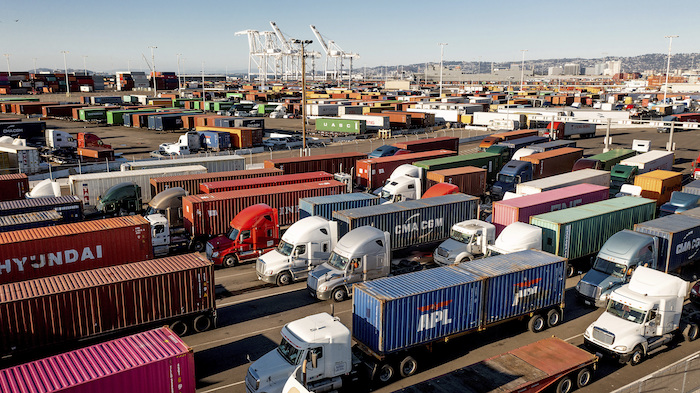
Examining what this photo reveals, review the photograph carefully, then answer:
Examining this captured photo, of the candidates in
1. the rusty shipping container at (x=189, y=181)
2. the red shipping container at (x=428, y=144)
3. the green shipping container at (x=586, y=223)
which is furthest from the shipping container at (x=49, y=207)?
the red shipping container at (x=428, y=144)

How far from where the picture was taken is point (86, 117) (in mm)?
100188

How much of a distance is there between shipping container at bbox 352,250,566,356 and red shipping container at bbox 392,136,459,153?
33.1 m

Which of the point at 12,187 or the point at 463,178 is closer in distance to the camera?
the point at 12,187

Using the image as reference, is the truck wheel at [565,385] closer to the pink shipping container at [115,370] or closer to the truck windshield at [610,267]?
the truck windshield at [610,267]

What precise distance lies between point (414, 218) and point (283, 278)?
747cm

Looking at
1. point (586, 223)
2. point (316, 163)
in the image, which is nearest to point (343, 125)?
point (316, 163)

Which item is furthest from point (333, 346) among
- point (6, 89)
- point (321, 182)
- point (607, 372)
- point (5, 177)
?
point (6, 89)

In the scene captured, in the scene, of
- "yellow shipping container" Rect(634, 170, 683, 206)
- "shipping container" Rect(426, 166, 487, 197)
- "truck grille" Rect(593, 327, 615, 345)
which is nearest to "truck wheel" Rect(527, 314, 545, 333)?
"truck grille" Rect(593, 327, 615, 345)

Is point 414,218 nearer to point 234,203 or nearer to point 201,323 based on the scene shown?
point 234,203

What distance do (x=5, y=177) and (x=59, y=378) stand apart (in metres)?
30.8

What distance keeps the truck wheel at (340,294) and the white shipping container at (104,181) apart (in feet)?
69.0

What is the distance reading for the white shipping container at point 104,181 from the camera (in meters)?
36.5

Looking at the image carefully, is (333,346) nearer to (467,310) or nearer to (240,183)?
(467,310)

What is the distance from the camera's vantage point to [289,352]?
48.8 feet
